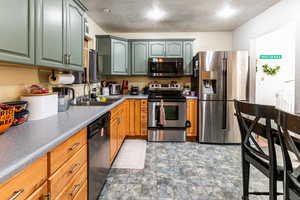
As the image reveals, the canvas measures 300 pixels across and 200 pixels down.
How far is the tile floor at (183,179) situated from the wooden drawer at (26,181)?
45.4 inches

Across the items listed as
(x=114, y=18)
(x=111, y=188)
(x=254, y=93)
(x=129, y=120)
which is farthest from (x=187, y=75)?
(x=111, y=188)

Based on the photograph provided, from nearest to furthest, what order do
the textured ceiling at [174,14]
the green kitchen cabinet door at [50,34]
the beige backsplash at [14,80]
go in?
the green kitchen cabinet door at [50,34] < the beige backsplash at [14,80] < the textured ceiling at [174,14]

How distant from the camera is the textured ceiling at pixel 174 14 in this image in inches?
111

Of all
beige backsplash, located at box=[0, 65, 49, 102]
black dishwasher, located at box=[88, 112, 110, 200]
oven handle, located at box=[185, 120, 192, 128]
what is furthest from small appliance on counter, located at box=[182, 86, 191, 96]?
beige backsplash, located at box=[0, 65, 49, 102]

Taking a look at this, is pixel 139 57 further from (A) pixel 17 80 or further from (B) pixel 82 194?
(B) pixel 82 194

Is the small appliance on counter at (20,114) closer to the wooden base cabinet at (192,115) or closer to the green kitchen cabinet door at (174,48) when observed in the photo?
the wooden base cabinet at (192,115)

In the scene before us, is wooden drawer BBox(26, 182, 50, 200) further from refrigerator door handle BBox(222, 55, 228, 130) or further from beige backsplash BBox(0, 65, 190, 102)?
refrigerator door handle BBox(222, 55, 228, 130)

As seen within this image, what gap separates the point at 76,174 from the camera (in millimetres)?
1298

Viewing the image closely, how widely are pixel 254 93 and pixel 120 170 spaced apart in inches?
113

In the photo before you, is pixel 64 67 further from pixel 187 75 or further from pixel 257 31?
pixel 257 31

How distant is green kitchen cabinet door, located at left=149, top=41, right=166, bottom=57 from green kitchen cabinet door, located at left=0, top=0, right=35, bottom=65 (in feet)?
9.90

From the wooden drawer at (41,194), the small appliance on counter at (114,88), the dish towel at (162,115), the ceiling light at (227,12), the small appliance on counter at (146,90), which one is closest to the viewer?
the wooden drawer at (41,194)

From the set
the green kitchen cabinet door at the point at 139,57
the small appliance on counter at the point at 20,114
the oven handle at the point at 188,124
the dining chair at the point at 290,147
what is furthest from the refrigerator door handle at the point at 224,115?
the small appliance on counter at the point at 20,114

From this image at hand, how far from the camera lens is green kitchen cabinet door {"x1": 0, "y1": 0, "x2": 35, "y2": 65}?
100cm
